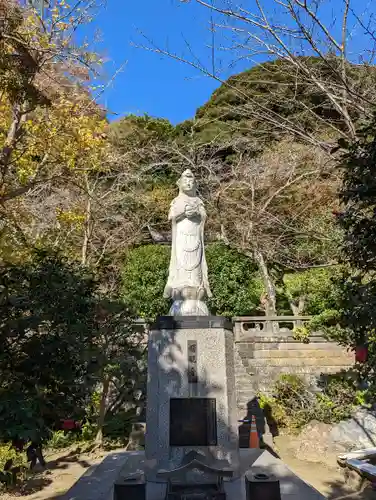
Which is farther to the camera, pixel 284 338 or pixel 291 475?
pixel 284 338

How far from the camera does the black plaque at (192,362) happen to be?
5.55 meters

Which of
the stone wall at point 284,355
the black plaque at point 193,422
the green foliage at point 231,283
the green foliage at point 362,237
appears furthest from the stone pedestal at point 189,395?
the green foliage at point 231,283

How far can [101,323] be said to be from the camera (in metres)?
9.34

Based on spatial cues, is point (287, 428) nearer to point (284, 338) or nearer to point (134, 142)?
point (284, 338)

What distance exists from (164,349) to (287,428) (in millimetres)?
6563

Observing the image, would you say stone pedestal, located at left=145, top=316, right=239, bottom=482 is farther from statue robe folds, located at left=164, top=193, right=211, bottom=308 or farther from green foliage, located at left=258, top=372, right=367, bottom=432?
green foliage, located at left=258, top=372, right=367, bottom=432

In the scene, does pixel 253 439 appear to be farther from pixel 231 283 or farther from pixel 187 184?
pixel 231 283

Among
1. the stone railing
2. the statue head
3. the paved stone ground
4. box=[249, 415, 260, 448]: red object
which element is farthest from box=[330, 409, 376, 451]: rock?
the statue head

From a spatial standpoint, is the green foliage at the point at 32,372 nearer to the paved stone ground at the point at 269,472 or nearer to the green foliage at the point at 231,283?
the paved stone ground at the point at 269,472

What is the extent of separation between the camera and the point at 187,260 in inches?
253

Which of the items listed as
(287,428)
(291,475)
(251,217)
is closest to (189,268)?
(291,475)

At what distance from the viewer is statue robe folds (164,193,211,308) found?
625cm

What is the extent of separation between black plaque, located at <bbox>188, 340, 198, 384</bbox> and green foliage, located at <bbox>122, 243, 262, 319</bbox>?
10.4m

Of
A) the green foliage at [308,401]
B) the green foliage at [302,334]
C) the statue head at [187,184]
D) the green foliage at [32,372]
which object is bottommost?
the green foliage at [308,401]
